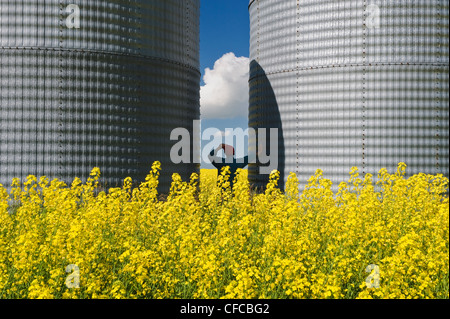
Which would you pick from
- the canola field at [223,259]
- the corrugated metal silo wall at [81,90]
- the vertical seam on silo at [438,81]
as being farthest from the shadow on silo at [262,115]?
the canola field at [223,259]

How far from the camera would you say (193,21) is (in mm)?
12828

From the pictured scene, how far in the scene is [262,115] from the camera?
13344 millimetres

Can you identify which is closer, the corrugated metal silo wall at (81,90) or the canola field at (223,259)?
the canola field at (223,259)

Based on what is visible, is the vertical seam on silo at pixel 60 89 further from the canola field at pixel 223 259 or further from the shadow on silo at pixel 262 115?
the shadow on silo at pixel 262 115

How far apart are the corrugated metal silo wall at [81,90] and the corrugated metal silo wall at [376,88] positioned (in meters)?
4.43

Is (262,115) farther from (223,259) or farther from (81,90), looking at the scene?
(223,259)

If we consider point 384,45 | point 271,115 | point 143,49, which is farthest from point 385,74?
point 143,49

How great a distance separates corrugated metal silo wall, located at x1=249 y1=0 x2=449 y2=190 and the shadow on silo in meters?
0.83

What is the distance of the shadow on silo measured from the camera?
12.5 meters

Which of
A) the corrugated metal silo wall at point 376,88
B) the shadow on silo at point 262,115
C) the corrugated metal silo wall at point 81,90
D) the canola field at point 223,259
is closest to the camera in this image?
the canola field at point 223,259

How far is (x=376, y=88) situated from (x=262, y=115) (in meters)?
3.63

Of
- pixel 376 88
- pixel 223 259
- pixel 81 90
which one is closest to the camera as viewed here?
pixel 223 259

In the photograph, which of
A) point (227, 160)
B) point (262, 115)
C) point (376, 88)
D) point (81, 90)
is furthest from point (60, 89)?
point (376, 88)

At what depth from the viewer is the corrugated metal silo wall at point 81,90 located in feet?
32.6
